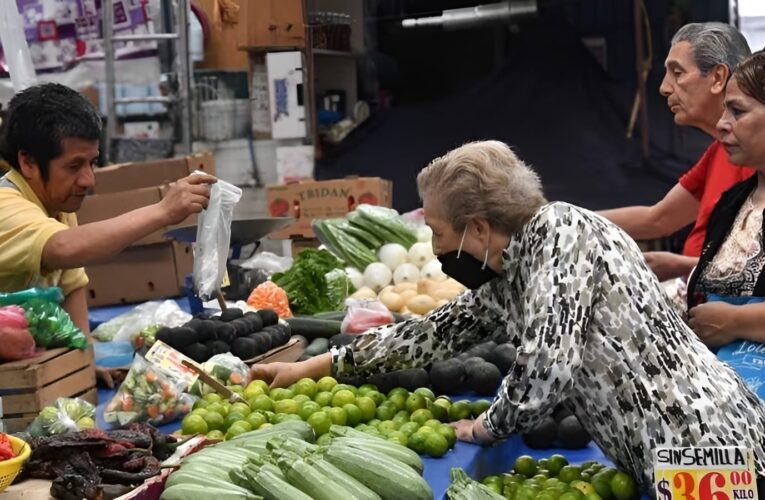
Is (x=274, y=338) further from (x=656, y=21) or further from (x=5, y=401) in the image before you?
(x=656, y=21)

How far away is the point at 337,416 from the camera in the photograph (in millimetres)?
→ 3332

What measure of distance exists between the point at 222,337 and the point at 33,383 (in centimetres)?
94

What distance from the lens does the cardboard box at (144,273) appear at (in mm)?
6672

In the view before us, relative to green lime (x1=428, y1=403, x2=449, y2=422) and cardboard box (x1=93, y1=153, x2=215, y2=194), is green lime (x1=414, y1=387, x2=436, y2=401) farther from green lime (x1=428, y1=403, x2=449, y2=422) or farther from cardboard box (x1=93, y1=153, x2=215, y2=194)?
cardboard box (x1=93, y1=153, x2=215, y2=194)

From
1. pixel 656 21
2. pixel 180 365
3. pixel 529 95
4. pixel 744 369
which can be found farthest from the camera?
pixel 529 95

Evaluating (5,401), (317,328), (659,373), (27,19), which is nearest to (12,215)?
(5,401)

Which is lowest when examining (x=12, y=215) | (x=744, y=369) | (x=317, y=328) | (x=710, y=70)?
(x=317, y=328)

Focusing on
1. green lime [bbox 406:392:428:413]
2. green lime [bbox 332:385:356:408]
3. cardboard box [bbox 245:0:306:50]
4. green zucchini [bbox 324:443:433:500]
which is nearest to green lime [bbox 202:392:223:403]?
green lime [bbox 332:385:356:408]

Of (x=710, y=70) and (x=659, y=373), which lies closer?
(x=659, y=373)

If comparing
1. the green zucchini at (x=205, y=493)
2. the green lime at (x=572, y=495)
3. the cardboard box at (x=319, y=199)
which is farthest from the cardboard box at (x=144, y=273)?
the green zucchini at (x=205, y=493)

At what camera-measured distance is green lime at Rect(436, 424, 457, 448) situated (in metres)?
3.24

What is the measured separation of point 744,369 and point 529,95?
599 centimetres

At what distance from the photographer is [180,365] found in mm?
Result: 3684

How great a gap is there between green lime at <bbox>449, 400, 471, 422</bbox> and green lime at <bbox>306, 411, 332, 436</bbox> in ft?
1.80
